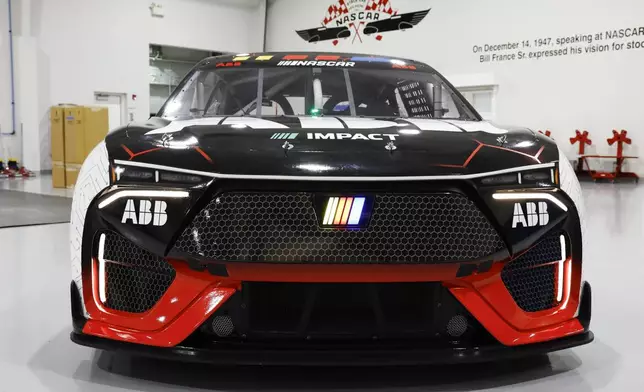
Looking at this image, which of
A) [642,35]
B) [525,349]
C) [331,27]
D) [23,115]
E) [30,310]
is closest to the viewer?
[525,349]

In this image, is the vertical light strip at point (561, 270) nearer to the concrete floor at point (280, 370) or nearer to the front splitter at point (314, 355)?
the concrete floor at point (280, 370)

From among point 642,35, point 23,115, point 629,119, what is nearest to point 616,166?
point 629,119

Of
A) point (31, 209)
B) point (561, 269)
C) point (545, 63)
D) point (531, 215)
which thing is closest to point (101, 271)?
point (531, 215)

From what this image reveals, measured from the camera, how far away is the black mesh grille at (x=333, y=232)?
154 centimetres

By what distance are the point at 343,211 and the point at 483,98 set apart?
43.5 ft

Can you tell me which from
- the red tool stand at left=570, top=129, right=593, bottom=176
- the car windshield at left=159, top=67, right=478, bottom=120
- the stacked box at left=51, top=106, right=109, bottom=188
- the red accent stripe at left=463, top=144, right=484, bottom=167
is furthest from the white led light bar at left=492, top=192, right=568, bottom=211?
the red tool stand at left=570, top=129, right=593, bottom=176

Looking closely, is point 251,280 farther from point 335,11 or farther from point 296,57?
point 335,11

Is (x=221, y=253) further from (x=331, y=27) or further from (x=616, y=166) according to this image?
(x=331, y=27)

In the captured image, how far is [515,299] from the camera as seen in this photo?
1688 mm

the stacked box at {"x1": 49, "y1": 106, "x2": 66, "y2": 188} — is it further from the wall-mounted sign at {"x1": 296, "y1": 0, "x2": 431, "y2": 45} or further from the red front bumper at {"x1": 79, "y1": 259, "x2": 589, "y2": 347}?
the red front bumper at {"x1": 79, "y1": 259, "x2": 589, "y2": 347}

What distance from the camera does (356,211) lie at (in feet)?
5.11

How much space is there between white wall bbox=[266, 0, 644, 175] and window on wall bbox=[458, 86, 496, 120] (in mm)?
203

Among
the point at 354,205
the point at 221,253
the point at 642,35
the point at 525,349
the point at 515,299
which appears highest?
the point at 642,35

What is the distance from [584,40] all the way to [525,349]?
11992 millimetres
